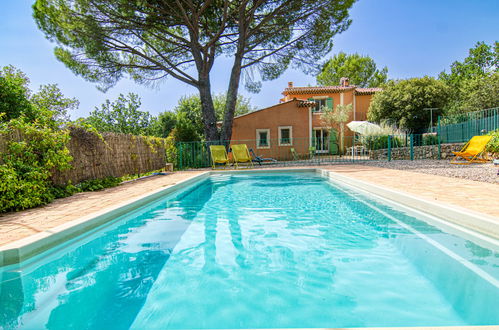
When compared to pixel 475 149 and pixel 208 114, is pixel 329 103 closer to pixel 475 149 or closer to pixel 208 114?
pixel 208 114

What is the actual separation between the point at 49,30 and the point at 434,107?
23480mm

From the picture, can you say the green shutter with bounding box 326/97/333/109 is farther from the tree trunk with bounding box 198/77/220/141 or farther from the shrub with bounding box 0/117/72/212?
the shrub with bounding box 0/117/72/212

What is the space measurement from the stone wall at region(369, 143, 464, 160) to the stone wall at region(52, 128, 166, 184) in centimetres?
1164

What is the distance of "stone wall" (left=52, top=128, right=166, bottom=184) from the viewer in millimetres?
7030

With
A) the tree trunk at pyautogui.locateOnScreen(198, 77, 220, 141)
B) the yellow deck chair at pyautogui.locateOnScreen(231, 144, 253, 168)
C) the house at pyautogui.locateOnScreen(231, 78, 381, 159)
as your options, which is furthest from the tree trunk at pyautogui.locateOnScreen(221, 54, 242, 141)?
the house at pyautogui.locateOnScreen(231, 78, 381, 159)

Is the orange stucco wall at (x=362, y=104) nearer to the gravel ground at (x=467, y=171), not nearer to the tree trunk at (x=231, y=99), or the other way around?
the tree trunk at (x=231, y=99)

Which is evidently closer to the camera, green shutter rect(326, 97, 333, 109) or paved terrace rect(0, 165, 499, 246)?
paved terrace rect(0, 165, 499, 246)

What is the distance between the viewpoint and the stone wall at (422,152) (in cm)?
1304

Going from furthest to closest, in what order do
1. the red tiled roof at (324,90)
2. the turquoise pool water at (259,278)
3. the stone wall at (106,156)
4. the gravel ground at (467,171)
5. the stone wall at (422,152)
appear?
the red tiled roof at (324,90)
the stone wall at (422,152)
the stone wall at (106,156)
the gravel ground at (467,171)
the turquoise pool water at (259,278)

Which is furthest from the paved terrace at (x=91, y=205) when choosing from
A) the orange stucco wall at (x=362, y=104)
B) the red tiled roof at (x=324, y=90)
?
the orange stucco wall at (x=362, y=104)

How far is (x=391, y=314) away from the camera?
2068 mm

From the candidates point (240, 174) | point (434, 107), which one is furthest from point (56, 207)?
point (434, 107)

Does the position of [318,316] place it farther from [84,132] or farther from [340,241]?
[84,132]

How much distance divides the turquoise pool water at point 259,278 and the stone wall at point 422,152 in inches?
A: 430
